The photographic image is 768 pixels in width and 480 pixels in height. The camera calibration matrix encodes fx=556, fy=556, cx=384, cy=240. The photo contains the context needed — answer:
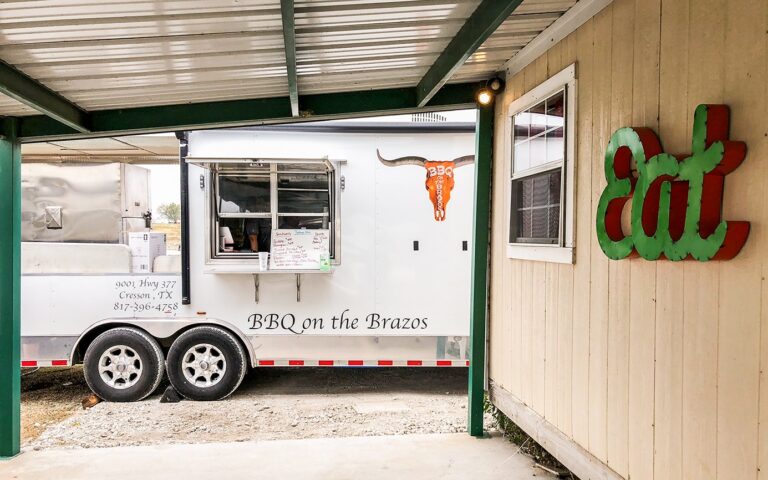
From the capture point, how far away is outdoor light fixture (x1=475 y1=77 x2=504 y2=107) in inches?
176

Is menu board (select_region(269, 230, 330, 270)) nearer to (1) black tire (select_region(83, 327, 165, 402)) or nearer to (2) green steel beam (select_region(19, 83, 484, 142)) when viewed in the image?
(1) black tire (select_region(83, 327, 165, 402))

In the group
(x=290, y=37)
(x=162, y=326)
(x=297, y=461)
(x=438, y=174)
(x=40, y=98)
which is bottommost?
(x=297, y=461)

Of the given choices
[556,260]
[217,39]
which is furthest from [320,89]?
[556,260]

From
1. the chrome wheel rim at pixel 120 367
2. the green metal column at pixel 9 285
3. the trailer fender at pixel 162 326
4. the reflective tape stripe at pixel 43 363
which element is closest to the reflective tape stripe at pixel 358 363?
the trailer fender at pixel 162 326

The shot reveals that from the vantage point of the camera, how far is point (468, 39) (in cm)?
310

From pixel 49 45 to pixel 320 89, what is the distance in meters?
1.80

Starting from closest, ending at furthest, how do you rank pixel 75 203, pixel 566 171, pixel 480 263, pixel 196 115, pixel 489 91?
pixel 566 171 → pixel 196 115 → pixel 489 91 → pixel 480 263 → pixel 75 203

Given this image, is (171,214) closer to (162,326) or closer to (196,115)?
(162,326)

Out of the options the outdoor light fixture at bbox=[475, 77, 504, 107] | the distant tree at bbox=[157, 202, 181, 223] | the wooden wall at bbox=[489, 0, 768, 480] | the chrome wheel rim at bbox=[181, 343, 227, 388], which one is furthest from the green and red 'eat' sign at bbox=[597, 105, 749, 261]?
the distant tree at bbox=[157, 202, 181, 223]

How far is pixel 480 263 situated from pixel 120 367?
4069mm

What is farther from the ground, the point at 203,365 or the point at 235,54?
the point at 235,54

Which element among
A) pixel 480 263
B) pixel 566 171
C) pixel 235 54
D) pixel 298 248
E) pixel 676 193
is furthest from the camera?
pixel 298 248

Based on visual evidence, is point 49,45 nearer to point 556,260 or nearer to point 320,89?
point 320,89

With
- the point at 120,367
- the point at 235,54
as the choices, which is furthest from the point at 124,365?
the point at 235,54
